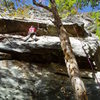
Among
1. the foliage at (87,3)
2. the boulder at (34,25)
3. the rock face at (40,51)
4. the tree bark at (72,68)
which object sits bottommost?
the tree bark at (72,68)

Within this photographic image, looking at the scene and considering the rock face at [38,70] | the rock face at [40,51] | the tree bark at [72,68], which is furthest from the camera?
the rock face at [40,51]

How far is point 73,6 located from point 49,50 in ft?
8.31

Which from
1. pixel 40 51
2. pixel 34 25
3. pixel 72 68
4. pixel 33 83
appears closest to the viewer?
pixel 72 68

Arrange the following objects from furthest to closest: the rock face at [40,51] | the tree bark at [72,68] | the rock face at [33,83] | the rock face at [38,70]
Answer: the rock face at [40,51]
the rock face at [38,70]
the rock face at [33,83]
the tree bark at [72,68]

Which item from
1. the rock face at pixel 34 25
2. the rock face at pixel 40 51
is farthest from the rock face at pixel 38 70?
the rock face at pixel 34 25

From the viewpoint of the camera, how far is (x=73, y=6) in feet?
32.1

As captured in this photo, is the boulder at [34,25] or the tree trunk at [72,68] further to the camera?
the boulder at [34,25]

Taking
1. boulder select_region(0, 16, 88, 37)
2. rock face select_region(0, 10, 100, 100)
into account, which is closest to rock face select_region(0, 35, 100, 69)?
rock face select_region(0, 10, 100, 100)

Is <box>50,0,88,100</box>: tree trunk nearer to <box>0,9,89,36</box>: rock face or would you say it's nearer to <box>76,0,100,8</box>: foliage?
<box>76,0,100,8</box>: foliage

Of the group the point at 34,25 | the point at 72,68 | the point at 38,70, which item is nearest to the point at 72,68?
the point at 72,68

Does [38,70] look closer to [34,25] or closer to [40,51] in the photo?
[40,51]

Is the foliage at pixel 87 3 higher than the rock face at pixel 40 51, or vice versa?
the foliage at pixel 87 3

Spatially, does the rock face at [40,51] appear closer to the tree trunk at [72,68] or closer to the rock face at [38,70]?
the rock face at [38,70]

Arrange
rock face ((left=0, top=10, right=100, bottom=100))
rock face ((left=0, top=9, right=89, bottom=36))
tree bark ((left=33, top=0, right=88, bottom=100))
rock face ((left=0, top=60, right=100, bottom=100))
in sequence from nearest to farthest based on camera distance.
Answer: tree bark ((left=33, top=0, right=88, bottom=100)) → rock face ((left=0, top=60, right=100, bottom=100)) → rock face ((left=0, top=10, right=100, bottom=100)) → rock face ((left=0, top=9, right=89, bottom=36))
